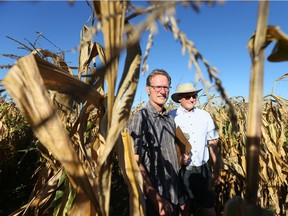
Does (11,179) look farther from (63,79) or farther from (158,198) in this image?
(63,79)

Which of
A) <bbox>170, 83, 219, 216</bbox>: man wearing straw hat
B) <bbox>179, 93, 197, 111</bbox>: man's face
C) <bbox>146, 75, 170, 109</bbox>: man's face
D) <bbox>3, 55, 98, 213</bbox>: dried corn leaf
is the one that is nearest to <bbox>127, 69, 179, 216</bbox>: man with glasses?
<bbox>146, 75, 170, 109</bbox>: man's face

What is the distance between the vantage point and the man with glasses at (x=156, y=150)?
1736 millimetres

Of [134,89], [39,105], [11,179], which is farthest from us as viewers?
[11,179]

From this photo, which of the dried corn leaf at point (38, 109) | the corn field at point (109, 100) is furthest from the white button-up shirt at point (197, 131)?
the dried corn leaf at point (38, 109)

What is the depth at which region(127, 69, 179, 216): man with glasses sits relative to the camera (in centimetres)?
174

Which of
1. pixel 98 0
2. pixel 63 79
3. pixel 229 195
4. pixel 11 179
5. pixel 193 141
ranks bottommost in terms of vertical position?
pixel 229 195

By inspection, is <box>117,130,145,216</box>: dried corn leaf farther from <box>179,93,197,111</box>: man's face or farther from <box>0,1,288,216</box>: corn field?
<box>179,93,197,111</box>: man's face

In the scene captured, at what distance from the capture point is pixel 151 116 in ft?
6.28

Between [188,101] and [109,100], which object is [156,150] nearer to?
[188,101]

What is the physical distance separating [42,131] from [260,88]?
1.42 ft

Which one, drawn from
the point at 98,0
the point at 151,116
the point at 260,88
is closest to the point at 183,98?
the point at 151,116

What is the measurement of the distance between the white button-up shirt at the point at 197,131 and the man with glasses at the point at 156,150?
1.69ft

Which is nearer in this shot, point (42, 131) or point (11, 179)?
point (42, 131)

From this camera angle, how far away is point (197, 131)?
2.55 meters
